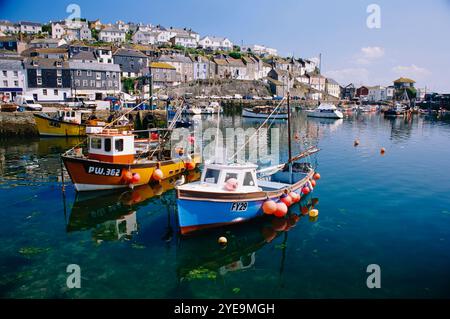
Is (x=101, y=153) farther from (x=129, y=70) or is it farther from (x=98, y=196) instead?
(x=129, y=70)

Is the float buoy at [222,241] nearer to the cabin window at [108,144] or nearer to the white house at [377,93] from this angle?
the cabin window at [108,144]

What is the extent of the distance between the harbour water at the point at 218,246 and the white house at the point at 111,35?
119m

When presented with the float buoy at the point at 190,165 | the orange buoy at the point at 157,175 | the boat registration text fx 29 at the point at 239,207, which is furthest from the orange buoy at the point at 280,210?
the float buoy at the point at 190,165

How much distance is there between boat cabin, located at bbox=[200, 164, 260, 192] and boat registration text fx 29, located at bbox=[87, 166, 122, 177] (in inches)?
296

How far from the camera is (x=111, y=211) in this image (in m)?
18.0

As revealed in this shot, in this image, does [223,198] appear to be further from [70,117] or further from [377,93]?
[377,93]

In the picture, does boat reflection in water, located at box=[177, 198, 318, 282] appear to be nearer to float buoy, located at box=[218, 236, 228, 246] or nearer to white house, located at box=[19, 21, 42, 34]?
float buoy, located at box=[218, 236, 228, 246]

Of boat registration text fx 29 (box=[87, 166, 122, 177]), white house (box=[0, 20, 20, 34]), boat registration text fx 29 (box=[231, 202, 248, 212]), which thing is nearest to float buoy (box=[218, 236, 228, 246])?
boat registration text fx 29 (box=[231, 202, 248, 212])

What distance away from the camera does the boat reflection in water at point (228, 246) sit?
12.1 meters

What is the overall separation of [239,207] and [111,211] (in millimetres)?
7403

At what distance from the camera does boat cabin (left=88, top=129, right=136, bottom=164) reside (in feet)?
67.2

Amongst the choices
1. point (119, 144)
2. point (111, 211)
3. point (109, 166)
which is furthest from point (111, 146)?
point (111, 211)

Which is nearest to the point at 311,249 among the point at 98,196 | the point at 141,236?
the point at 141,236
